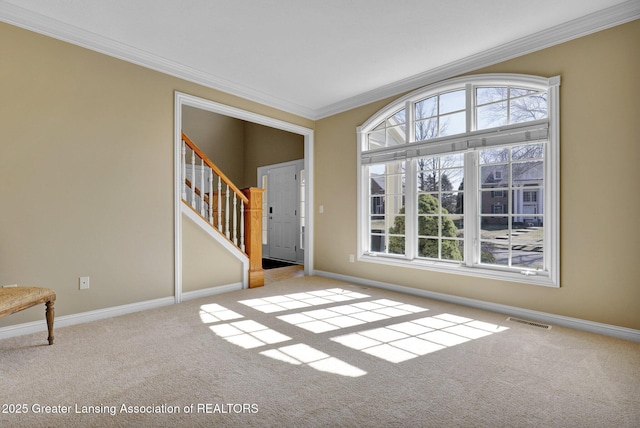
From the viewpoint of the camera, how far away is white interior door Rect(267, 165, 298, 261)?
269 inches

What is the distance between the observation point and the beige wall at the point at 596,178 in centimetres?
270

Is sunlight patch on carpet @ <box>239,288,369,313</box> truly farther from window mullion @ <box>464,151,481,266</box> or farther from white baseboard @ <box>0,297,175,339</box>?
window mullion @ <box>464,151,481,266</box>

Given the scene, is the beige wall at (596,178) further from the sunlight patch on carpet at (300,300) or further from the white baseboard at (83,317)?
the white baseboard at (83,317)

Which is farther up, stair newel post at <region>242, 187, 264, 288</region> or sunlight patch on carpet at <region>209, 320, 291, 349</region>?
stair newel post at <region>242, 187, 264, 288</region>

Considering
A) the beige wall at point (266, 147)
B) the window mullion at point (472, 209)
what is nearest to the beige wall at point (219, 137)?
the beige wall at point (266, 147)

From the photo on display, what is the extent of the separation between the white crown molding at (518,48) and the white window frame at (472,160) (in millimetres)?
123

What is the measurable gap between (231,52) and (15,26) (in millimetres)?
1789

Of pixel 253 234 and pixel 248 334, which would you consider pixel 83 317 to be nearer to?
pixel 248 334

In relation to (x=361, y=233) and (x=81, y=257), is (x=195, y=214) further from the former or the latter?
(x=361, y=233)

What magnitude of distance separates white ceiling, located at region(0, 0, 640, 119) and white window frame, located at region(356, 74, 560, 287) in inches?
11.3

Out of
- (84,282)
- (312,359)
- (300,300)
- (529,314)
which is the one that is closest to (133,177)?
(84,282)

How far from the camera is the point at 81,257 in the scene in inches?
121

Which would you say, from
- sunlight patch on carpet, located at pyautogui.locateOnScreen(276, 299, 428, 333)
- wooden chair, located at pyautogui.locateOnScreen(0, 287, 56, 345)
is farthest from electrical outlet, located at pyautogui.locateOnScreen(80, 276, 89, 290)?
sunlight patch on carpet, located at pyautogui.locateOnScreen(276, 299, 428, 333)

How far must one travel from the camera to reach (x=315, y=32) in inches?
120
